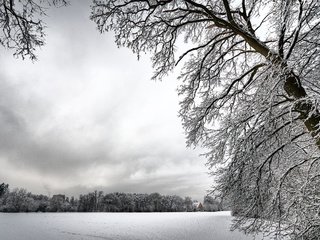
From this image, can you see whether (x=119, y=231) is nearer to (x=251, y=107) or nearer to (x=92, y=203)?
(x=251, y=107)

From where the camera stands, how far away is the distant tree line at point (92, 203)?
122812mm

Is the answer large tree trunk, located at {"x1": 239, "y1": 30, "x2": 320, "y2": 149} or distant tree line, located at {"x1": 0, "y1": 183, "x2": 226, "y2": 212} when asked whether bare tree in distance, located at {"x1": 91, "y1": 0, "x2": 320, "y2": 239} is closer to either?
large tree trunk, located at {"x1": 239, "y1": 30, "x2": 320, "y2": 149}

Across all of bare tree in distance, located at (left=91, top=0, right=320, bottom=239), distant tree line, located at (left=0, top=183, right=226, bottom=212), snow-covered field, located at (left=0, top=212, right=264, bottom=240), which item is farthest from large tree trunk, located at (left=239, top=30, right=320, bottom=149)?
distant tree line, located at (left=0, top=183, right=226, bottom=212)

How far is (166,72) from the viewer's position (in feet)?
22.9

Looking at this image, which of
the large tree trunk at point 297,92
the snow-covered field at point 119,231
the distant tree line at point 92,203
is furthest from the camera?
the distant tree line at point 92,203

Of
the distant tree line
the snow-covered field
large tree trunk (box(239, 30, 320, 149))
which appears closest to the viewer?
large tree trunk (box(239, 30, 320, 149))

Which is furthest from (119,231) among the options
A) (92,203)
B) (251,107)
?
(92,203)

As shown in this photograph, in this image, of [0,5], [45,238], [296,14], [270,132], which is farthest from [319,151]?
[45,238]

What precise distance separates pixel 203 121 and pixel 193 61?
1509mm

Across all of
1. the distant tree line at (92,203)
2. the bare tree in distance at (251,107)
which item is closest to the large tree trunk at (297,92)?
the bare tree in distance at (251,107)

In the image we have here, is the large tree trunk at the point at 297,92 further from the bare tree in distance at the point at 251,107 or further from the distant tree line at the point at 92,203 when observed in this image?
the distant tree line at the point at 92,203

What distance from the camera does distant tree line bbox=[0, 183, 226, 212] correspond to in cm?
12281

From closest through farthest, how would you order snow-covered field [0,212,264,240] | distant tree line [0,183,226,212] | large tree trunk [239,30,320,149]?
1. large tree trunk [239,30,320,149]
2. snow-covered field [0,212,264,240]
3. distant tree line [0,183,226,212]

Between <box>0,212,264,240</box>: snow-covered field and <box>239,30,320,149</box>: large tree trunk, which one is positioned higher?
<box>239,30,320,149</box>: large tree trunk
